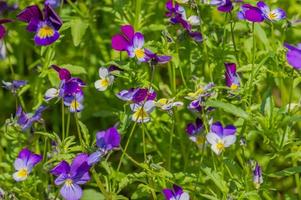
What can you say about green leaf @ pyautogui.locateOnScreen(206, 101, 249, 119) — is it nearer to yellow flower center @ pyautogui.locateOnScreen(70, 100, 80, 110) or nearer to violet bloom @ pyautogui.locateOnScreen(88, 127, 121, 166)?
violet bloom @ pyautogui.locateOnScreen(88, 127, 121, 166)

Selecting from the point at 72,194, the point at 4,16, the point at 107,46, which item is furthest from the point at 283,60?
the point at 4,16

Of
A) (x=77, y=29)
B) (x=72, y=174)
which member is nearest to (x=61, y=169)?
(x=72, y=174)

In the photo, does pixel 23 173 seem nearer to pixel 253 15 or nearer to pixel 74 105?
pixel 74 105

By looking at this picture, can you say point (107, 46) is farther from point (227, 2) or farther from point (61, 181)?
point (61, 181)

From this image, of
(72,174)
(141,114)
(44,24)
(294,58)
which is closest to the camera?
(294,58)

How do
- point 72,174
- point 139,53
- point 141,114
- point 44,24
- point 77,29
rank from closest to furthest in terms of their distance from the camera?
point 72,174 < point 141,114 < point 139,53 < point 44,24 < point 77,29

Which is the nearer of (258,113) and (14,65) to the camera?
(258,113)
